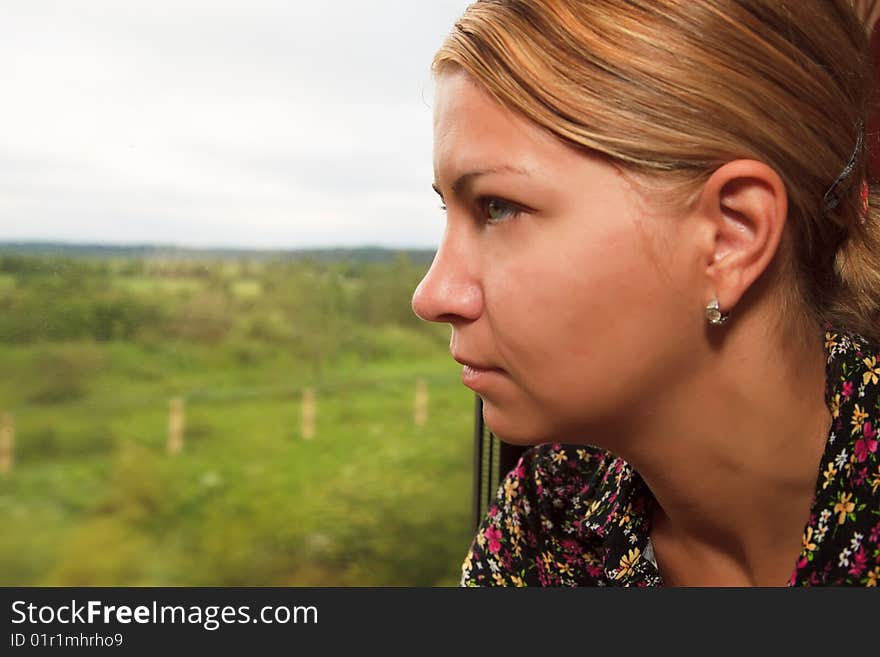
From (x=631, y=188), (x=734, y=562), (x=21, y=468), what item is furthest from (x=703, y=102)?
(x=21, y=468)

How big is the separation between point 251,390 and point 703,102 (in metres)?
2.10

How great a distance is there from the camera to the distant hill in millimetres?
1790

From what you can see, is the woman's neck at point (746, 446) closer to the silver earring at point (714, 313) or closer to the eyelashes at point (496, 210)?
the silver earring at point (714, 313)

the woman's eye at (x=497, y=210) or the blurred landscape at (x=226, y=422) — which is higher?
the blurred landscape at (x=226, y=422)

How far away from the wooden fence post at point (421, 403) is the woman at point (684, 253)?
201 cm

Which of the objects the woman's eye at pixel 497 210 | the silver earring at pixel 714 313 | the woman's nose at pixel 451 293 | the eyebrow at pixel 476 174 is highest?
the eyebrow at pixel 476 174

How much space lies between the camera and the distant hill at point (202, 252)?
1.79m

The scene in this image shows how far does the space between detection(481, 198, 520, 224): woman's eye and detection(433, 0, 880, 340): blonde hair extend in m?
0.08

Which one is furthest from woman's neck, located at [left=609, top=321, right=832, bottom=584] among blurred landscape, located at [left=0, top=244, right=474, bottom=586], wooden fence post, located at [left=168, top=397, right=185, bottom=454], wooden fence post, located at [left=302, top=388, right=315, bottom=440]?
wooden fence post, located at [left=302, top=388, right=315, bottom=440]

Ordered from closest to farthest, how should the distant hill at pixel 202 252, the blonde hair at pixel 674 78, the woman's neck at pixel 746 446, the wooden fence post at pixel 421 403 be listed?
the blonde hair at pixel 674 78, the woman's neck at pixel 746 446, the distant hill at pixel 202 252, the wooden fence post at pixel 421 403

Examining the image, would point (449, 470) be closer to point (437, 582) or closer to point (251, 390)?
point (437, 582)

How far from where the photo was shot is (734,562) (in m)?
0.97

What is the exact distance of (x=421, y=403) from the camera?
295 cm

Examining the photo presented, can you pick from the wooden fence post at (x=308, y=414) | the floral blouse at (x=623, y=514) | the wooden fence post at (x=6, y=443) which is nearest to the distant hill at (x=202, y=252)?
the wooden fence post at (x=6, y=443)
